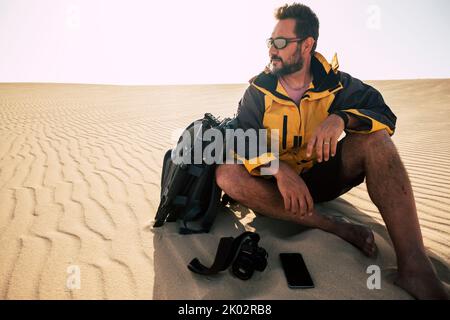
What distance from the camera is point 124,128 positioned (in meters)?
8.00

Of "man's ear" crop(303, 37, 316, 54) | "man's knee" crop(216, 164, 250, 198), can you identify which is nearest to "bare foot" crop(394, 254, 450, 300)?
"man's knee" crop(216, 164, 250, 198)

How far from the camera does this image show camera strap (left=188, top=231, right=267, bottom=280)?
69.4 inches

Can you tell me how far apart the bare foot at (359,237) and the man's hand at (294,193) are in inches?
13.3

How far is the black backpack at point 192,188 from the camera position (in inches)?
88.7

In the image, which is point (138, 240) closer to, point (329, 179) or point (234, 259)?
point (234, 259)

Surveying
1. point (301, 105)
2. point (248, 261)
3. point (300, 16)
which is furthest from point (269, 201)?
point (300, 16)

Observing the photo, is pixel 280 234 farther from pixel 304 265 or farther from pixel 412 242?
pixel 412 242

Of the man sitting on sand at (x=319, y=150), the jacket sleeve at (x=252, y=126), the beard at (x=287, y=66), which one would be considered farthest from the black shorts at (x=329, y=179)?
the beard at (x=287, y=66)

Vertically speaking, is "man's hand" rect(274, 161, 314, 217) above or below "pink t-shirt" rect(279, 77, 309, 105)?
below

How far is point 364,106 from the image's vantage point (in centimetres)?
205

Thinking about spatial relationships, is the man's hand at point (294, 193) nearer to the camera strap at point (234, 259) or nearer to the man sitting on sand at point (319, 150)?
the man sitting on sand at point (319, 150)

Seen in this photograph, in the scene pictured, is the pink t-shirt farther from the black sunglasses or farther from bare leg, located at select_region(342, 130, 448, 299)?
bare leg, located at select_region(342, 130, 448, 299)

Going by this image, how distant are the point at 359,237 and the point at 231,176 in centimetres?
91
